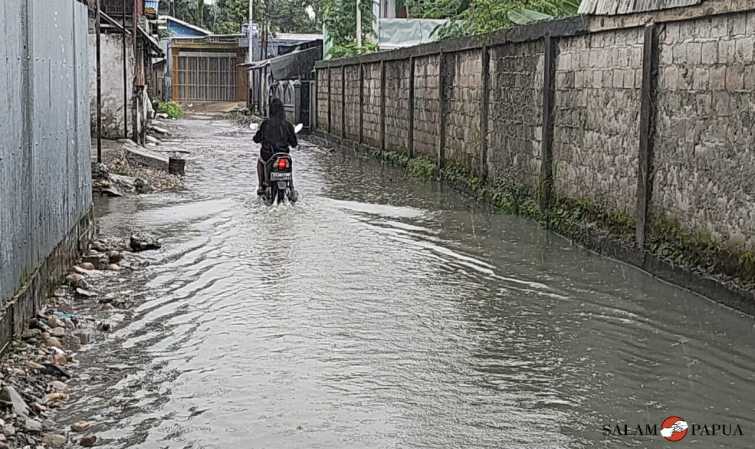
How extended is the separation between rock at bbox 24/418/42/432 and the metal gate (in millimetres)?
56080

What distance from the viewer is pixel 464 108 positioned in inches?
715

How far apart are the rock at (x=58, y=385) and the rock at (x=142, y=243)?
4.95 m

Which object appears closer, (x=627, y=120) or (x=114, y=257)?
(x=114, y=257)

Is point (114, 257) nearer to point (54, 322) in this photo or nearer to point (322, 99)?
point (54, 322)

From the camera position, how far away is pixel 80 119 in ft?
36.6

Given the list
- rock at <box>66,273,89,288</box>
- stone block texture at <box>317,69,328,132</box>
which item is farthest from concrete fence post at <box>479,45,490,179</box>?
stone block texture at <box>317,69,328,132</box>

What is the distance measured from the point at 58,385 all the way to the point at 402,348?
231 centimetres

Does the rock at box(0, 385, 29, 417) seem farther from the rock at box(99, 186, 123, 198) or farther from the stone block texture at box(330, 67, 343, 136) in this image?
the stone block texture at box(330, 67, 343, 136)

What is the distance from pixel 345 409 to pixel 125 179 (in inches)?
477

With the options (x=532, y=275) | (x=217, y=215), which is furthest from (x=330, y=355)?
(x=217, y=215)

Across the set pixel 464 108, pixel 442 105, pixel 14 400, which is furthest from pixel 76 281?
pixel 442 105

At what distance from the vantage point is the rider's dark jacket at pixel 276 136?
15.4 m

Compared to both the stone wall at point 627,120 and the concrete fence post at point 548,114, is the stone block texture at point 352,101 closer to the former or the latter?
the stone wall at point 627,120

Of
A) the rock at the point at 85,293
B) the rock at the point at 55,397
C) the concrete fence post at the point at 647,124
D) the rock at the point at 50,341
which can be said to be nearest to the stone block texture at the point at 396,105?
the concrete fence post at the point at 647,124
